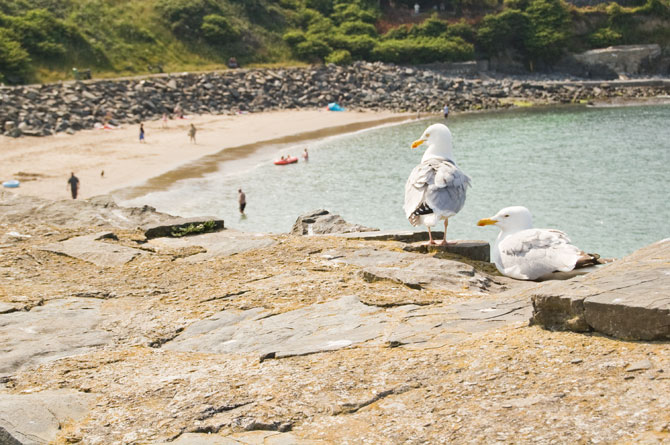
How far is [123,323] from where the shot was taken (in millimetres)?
7457

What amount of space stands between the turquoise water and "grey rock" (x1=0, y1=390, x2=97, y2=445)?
18951 millimetres

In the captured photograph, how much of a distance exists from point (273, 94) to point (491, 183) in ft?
104

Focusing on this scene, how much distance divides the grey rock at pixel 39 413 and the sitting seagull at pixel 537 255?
5533mm

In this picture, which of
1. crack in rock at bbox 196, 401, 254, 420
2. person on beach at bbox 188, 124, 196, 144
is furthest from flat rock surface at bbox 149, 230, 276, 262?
person on beach at bbox 188, 124, 196, 144

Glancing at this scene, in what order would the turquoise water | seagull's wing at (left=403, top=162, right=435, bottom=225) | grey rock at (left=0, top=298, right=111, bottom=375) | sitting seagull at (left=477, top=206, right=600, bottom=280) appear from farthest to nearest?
the turquoise water < seagull's wing at (left=403, top=162, right=435, bottom=225) < sitting seagull at (left=477, top=206, right=600, bottom=280) < grey rock at (left=0, top=298, right=111, bottom=375)

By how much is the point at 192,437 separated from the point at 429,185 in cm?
660

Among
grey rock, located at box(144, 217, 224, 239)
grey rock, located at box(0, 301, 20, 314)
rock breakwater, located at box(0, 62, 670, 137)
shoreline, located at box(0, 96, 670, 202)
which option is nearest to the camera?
grey rock, located at box(0, 301, 20, 314)

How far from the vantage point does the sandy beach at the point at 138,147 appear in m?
33.5

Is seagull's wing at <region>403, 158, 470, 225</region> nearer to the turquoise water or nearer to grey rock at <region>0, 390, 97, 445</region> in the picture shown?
grey rock at <region>0, 390, 97, 445</region>

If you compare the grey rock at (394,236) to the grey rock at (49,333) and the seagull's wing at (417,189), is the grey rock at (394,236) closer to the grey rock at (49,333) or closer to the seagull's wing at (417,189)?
the seagull's wing at (417,189)

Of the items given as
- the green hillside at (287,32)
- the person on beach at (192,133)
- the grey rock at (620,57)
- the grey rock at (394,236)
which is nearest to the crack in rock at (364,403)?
the grey rock at (394,236)

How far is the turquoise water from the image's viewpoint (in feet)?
87.6

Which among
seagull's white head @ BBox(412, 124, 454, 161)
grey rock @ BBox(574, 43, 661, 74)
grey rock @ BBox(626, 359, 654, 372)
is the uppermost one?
grey rock @ BBox(574, 43, 661, 74)

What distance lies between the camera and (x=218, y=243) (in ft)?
35.7
